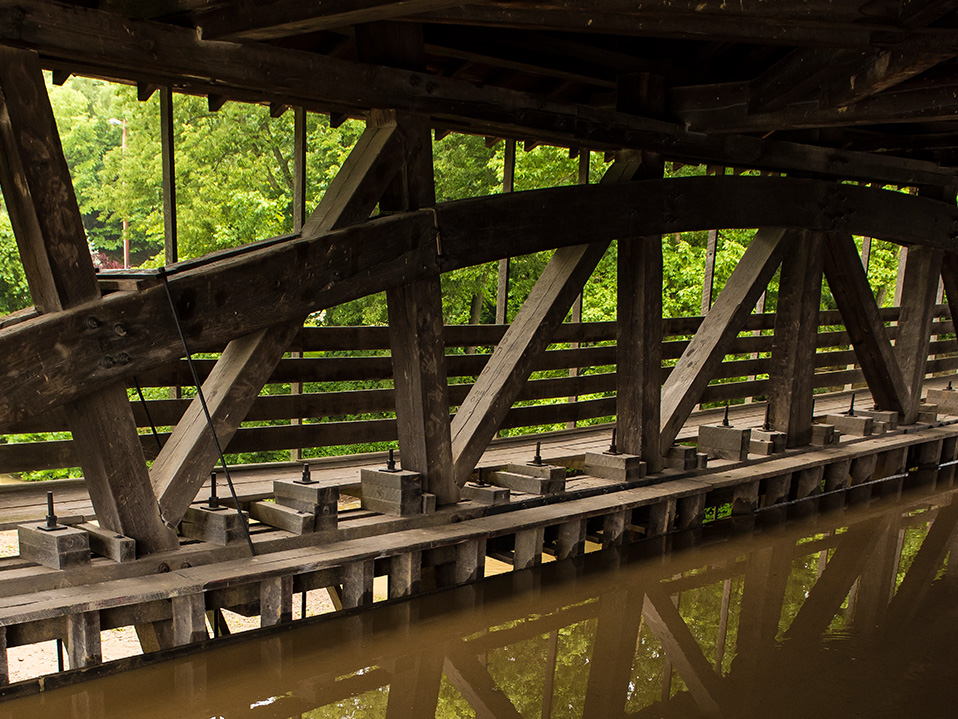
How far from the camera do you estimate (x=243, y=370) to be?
4371mm

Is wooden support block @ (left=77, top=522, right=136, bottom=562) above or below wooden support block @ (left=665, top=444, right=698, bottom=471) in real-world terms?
above

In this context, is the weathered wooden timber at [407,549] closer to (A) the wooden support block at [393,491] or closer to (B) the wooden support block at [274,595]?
(B) the wooden support block at [274,595]

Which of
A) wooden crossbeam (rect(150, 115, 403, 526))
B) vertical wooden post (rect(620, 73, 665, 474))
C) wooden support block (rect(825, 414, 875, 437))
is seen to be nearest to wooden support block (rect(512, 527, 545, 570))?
vertical wooden post (rect(620, 73, 665, 474))

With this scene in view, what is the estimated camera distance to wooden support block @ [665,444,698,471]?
22.4ft

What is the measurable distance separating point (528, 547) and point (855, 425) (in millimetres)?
4416

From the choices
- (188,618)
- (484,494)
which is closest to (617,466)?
(484,494)

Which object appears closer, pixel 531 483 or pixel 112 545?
pixel 112 545

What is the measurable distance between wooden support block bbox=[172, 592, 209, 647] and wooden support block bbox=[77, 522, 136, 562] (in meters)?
0.28

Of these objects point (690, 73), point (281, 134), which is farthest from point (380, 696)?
point (281, 134)

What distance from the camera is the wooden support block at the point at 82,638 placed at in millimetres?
3736

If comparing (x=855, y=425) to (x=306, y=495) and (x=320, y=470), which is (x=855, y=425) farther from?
(x=306, y=495)

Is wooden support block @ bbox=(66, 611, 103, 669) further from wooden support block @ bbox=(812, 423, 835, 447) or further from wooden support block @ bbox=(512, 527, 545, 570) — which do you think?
wooden support block @ bbox=(812, 423, 835, 447)

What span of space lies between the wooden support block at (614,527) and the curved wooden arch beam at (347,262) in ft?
5.87

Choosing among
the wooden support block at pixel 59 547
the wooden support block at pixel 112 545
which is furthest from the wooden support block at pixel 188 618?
the wooden support block at pixel 59 547
